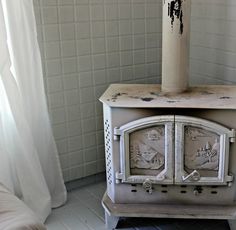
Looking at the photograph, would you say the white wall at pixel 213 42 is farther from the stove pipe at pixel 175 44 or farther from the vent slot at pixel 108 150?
the vent slot at pixel 108 150

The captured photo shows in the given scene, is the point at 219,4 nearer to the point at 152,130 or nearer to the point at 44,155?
the point at 152,130

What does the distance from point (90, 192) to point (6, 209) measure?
1.31 metres

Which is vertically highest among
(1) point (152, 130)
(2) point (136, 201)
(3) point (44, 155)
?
(1) point (152, 130)

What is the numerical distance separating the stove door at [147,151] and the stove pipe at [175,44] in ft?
0.85

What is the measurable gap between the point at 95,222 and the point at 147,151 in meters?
0.52

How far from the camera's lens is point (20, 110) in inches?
73.6

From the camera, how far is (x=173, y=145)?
169 cm

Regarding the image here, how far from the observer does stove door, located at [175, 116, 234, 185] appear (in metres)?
1.65

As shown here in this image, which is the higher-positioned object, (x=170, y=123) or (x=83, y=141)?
(x=170, y=123)

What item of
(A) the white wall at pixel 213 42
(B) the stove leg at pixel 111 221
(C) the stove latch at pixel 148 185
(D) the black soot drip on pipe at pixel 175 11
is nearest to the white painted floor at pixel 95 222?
(B) the stove leg at pixel 111 221

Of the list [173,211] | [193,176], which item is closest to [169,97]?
[193,176]

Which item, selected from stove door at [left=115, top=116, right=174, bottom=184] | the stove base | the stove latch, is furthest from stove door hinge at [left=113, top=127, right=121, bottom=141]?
the stove base

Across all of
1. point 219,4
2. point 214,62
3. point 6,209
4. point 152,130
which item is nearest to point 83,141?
point 152,130

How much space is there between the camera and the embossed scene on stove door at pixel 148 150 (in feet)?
5.59
